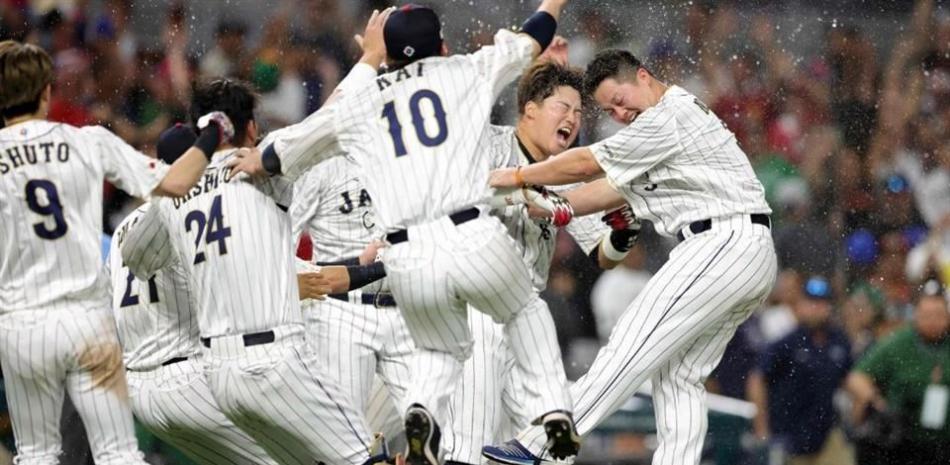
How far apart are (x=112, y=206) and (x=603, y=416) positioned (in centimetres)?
541

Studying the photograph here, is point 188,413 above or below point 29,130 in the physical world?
below

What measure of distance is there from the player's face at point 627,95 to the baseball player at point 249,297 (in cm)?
141

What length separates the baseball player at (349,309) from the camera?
7.97m

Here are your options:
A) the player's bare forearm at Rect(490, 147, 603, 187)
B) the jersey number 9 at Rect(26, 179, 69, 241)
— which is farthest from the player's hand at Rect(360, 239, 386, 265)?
the jersey number 9 at Rect(26, 179, 69, 241)

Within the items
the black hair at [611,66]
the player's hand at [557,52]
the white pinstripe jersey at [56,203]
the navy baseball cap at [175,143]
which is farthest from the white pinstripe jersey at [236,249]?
the player's hand at [557,52]

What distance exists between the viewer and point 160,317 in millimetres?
7555

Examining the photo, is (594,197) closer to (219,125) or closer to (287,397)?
(287,397)

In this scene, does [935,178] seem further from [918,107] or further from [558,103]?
[558,103]

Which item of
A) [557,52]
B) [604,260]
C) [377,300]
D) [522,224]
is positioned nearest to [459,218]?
[522,224]

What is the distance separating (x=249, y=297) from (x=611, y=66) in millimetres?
1790

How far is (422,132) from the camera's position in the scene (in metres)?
6.45

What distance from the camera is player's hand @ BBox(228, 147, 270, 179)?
6.73m

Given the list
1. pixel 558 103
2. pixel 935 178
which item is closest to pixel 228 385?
pixel 558 103

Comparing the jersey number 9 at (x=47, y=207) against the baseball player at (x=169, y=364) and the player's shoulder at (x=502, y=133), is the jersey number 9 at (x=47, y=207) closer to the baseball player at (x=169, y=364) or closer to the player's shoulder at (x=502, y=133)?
the baseball player at (x=169, y=364)
